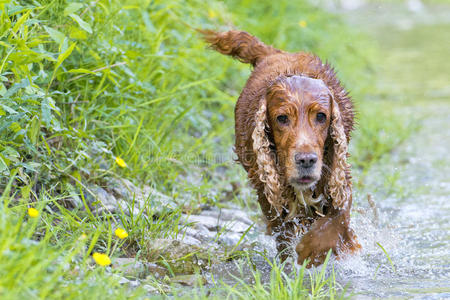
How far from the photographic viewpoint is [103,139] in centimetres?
425

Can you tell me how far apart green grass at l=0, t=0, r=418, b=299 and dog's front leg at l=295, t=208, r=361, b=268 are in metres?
0.13

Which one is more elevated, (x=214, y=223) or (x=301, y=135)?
(x=301, y=135)

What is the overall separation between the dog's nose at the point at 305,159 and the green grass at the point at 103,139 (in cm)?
54

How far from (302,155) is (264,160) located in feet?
1.07

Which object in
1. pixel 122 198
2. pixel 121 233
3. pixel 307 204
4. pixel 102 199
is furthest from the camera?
pixel 122 198

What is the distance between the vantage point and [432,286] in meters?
3.23

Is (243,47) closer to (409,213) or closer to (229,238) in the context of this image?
(229,238)

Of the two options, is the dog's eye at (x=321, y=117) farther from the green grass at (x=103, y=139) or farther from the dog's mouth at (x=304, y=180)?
the green grass at (x=103, y=139)

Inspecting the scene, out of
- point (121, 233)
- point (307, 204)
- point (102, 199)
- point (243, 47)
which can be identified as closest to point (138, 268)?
point (121, 233)

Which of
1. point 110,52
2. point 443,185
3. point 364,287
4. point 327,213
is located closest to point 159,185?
point 110,52

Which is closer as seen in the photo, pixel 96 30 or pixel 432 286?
pixel 432 286

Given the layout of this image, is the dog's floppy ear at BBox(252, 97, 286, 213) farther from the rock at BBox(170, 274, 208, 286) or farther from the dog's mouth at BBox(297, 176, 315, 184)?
the rock at BBox(170, 274, 208, 286)

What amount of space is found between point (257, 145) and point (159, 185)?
→ 3.67ft

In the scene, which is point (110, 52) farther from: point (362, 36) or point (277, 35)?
point (362, 36)
